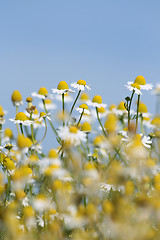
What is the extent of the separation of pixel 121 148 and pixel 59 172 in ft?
4.11

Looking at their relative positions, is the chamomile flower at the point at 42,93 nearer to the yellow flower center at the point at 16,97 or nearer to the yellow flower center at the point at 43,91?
the yellow flower center at the point at 43,91

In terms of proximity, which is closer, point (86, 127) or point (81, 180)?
point (81, 180)

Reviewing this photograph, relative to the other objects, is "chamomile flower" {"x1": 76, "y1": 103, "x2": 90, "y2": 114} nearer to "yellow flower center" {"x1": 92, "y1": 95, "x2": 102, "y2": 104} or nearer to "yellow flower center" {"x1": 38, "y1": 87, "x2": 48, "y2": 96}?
"yellow flower center" {"x1": 92, "y1": 95, "x2": 102, "y2": 104}

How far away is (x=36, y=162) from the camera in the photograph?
292 centimetres

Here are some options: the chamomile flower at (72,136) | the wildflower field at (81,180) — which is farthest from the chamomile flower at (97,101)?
the chamomile flower at (72,136)

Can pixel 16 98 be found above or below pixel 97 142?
above

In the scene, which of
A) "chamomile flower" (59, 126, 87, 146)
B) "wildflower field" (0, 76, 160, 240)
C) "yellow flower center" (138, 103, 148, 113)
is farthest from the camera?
"yellow flower center" (138, 103, 148, 113)

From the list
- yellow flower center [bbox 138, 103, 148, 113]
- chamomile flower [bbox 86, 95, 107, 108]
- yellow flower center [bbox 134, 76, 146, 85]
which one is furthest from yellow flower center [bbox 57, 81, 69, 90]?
yellow flower center [bbox 138, 103, 148, 113]

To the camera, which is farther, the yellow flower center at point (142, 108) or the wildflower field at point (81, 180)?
the yellow flower center at point (142, 108)

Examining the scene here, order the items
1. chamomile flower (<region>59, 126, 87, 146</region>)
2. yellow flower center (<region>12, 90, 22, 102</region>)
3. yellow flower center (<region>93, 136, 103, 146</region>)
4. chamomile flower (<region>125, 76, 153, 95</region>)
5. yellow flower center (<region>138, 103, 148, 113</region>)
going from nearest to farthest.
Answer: chamomile flower (<region>59, 126, 87, 146</region>) → chamomile flower (<region>125, 76, 153, 95</region>) → yellow flower center (<region>12, 90, 22, 102</region>) → yellow flower center (<region>93, 136, 103, 146</region>) → yellow flower center (<region>138, 103, 148, 113</region>)

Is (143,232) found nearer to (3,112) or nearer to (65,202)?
(65,202)

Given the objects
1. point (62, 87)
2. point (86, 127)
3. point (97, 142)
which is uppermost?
point (62, 87)

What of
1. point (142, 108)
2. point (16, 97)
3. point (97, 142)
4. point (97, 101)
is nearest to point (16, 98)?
point (16, 97)

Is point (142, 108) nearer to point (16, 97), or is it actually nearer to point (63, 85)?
point (63, 85)
